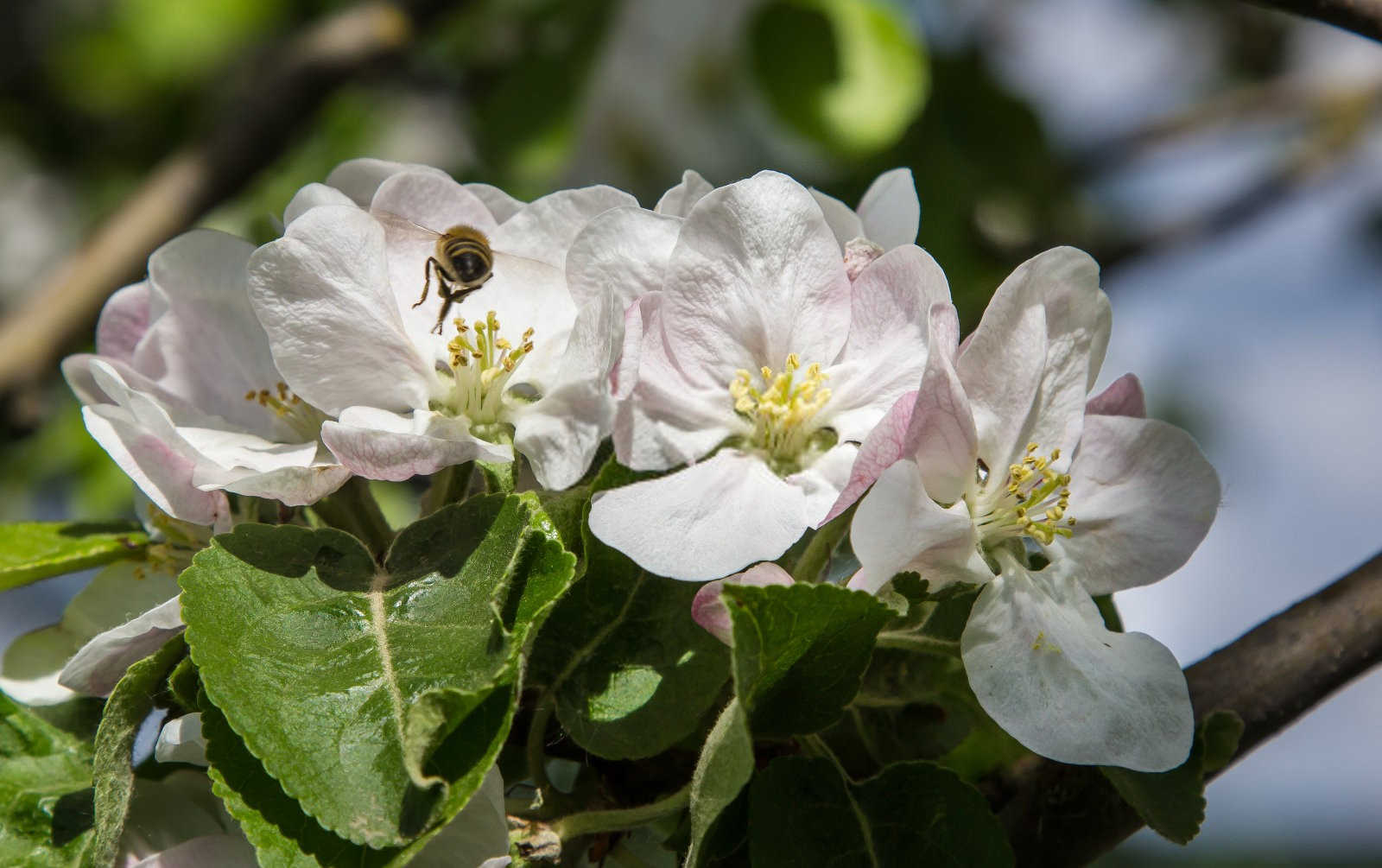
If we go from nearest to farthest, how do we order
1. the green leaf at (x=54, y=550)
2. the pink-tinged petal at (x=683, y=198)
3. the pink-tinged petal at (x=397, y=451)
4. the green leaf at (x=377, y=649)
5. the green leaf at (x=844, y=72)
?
the green leaf at (x=377, y=649) < the pink-tinged petal at (x=397, y=451) < the pink-tinged petal at (x=683, y=198) < the green leaf at (x=54, y=550) < the green leaf at (x=844, y=72)

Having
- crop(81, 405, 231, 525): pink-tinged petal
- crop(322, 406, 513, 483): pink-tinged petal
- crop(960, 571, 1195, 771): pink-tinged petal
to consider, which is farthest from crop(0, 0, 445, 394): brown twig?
crop(960, 571, 1195, 771): pink-tinged petal

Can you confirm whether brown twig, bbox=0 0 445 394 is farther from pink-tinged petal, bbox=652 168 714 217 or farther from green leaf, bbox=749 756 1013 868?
green leaf, bbox=749 756 1013 868

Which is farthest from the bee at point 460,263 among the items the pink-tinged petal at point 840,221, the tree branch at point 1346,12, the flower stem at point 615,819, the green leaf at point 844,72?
the green leaf at point 844,72

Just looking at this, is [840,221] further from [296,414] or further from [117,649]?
[117,649]

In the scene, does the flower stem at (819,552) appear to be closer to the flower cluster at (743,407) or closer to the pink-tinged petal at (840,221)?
the flower cluster at (743,407)

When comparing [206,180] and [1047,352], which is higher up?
[1047,352]

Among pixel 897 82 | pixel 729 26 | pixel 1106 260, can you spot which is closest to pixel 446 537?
pixel 897 82

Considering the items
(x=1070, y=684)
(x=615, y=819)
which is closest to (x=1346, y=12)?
(x=1070, y=684)
